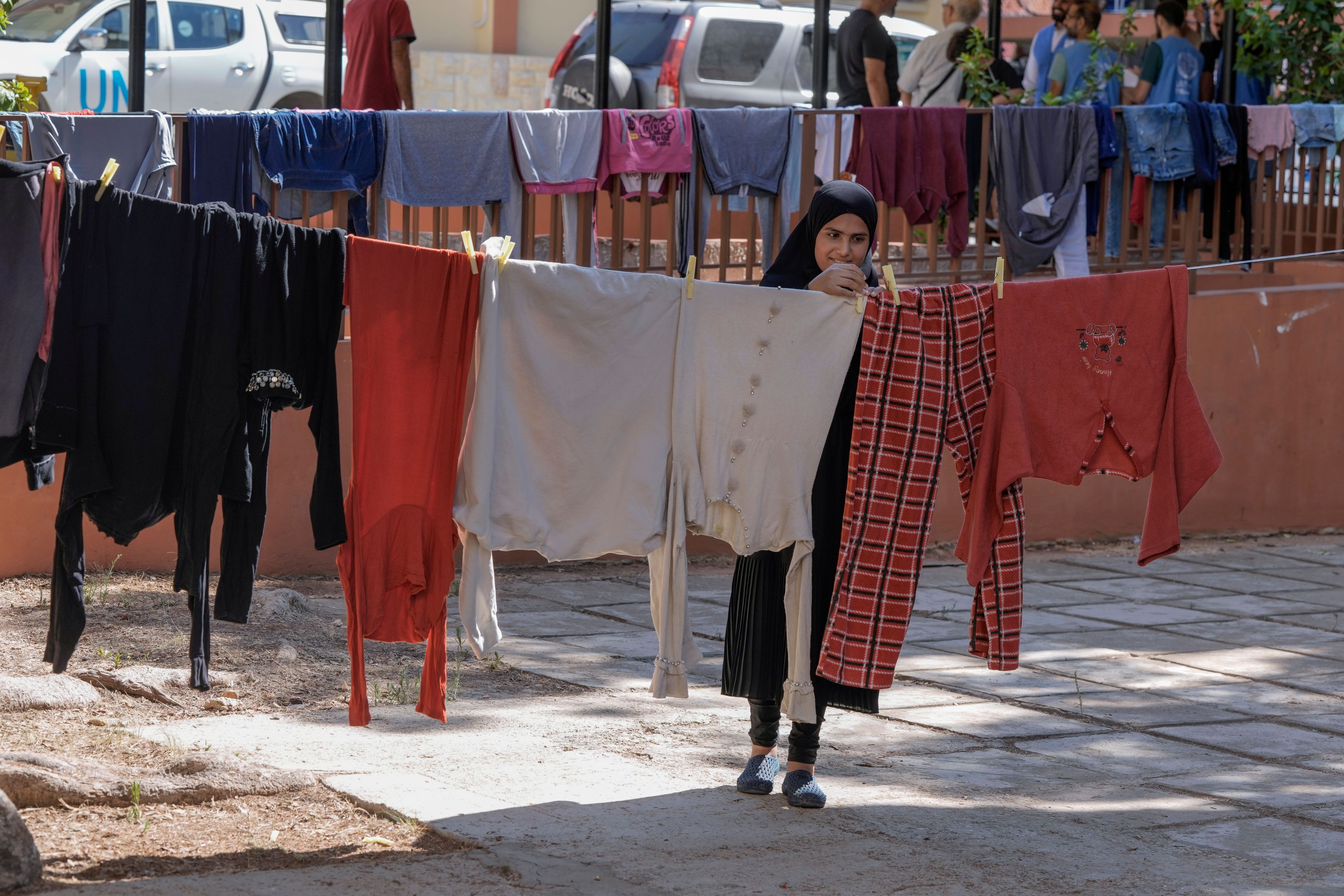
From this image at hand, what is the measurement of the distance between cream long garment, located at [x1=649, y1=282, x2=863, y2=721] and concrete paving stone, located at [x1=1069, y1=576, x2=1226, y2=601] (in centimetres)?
444

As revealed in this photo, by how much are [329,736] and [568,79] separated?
32.4 feet

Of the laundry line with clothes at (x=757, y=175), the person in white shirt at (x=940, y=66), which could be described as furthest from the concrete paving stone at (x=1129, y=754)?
the person in white shirt at (x=940, y=66)

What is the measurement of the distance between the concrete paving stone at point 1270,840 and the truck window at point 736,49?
10448 mm

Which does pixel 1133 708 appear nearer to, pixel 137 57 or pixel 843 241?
pixel 843 241

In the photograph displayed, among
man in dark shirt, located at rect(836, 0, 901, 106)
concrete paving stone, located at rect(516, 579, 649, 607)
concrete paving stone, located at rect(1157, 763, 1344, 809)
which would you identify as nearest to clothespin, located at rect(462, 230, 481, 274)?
concrete paving stone, located at rect(1157, 763, 1344, 809)

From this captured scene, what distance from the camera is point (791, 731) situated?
5176mm

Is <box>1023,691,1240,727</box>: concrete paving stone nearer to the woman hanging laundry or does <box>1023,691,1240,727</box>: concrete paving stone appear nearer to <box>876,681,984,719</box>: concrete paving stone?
<box>876,681,984,719</box>: concrete paving stone

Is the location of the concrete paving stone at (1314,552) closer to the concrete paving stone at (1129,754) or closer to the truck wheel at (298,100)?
the concrete paving stone at (1129,754)

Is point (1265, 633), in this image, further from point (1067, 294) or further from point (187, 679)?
point (187, 679)

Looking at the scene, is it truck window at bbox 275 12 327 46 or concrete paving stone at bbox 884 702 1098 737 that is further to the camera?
truck window at bbox 275 12 327 46

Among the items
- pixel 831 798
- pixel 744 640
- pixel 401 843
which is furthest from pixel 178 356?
pixel 831 798

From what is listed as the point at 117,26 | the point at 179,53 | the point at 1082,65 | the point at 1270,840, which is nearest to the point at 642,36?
the point at 179,53

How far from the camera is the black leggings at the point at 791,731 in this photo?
501 cm

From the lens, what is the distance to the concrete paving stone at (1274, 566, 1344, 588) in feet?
30.2
